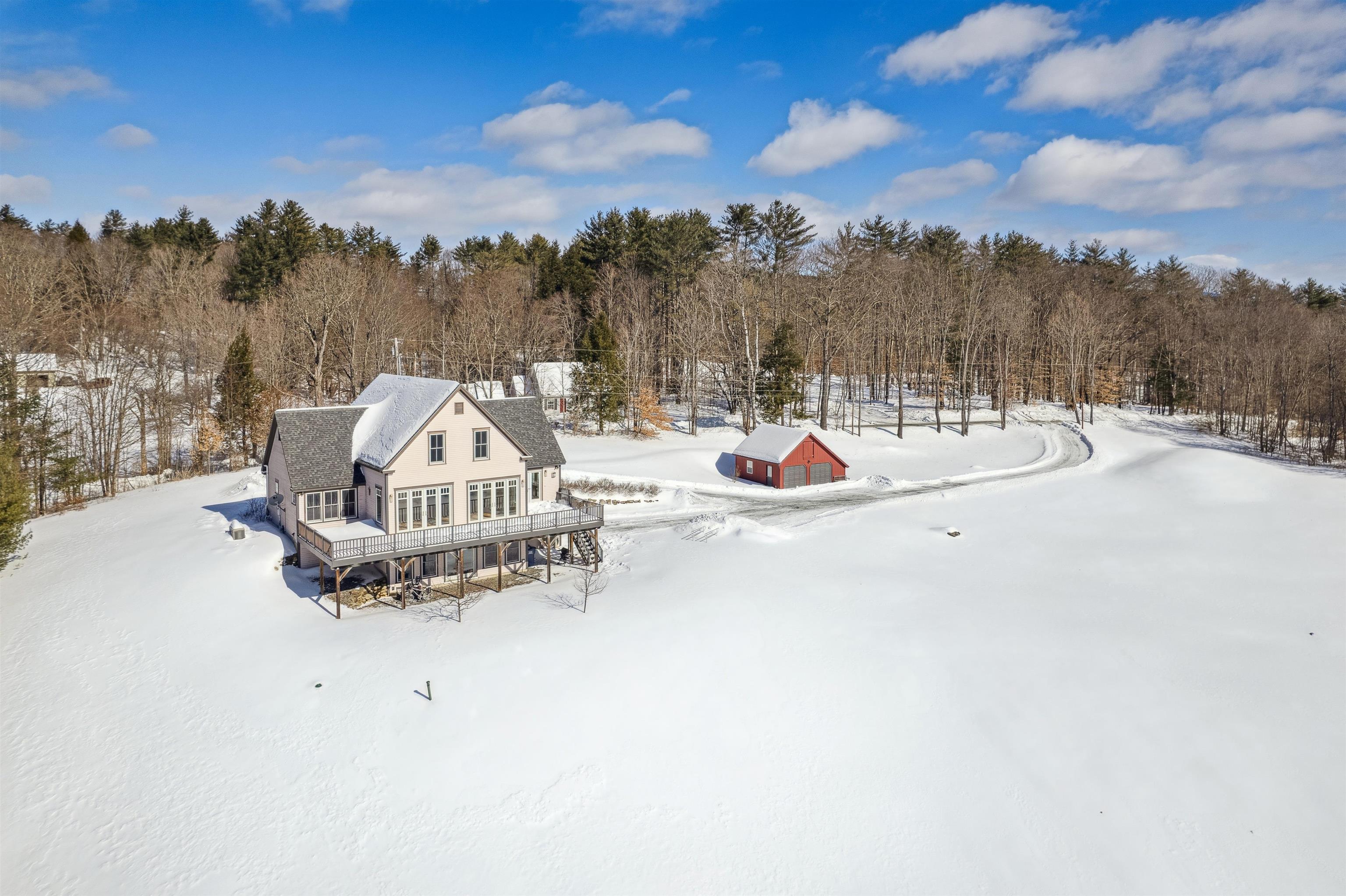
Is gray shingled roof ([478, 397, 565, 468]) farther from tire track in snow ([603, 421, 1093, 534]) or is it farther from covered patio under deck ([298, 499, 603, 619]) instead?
tire track in snow ([603, 421, 1093, 534])

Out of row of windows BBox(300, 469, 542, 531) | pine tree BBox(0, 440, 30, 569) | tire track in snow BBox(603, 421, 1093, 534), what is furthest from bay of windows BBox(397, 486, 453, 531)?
pine tree BBox(0, 440, 30, 569)

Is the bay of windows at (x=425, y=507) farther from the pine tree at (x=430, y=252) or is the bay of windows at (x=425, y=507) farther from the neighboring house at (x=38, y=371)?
the pine tree at (x=430, y=252)

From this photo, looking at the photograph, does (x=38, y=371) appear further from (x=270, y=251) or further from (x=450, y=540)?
(x=450, y=540)

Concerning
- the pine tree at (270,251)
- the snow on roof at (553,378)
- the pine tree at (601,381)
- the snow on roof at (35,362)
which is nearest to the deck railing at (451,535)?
the snow on roof at (35,362)

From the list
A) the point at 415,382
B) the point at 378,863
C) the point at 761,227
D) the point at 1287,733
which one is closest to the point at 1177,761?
the point at 1287,733

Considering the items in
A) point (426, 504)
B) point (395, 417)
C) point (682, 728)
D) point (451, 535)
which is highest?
point (395, 417)


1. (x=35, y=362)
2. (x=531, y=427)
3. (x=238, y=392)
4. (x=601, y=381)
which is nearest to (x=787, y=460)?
(x=601, y=381)
